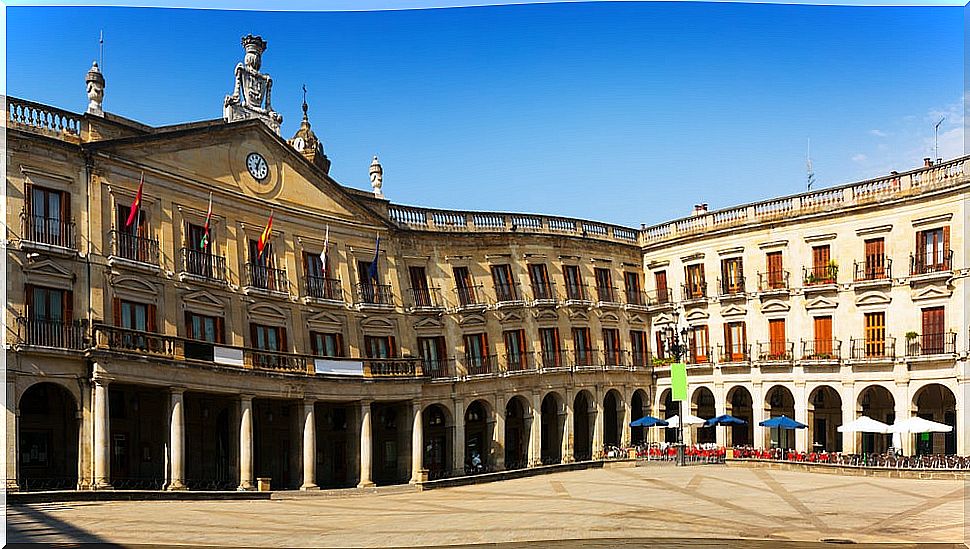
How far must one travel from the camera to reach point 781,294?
3950 centimetres

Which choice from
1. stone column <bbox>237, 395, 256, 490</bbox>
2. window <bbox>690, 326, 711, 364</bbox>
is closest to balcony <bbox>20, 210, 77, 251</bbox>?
stone column <bbox>237, 395, 256, 490</bbox>

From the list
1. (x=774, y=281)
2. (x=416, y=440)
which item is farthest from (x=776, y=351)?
(x=416, y=440)

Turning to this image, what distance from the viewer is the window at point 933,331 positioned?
1396 inches

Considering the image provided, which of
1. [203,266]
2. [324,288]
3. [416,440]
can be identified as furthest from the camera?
[416,440]

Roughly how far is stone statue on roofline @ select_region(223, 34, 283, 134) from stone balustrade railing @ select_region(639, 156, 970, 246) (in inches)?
665

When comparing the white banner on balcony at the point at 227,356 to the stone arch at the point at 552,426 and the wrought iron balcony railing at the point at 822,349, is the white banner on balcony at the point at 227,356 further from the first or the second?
the wrought iron balcony railing at the point at 822,349

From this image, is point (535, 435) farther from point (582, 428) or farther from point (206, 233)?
point (206, 233)

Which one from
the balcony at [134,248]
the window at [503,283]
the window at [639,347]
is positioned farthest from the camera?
the window at [639,347]

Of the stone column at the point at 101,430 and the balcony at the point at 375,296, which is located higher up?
the balcony at the point at 375,296

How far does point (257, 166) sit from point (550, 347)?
1336 centimetres

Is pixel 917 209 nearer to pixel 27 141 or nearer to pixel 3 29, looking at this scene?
pixel 27 141

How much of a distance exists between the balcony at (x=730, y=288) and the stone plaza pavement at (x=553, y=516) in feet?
37.0

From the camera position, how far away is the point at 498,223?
3981cm

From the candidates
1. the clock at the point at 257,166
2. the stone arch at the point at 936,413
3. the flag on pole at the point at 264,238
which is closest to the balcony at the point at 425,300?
the flag on pole at the point at 264,238
